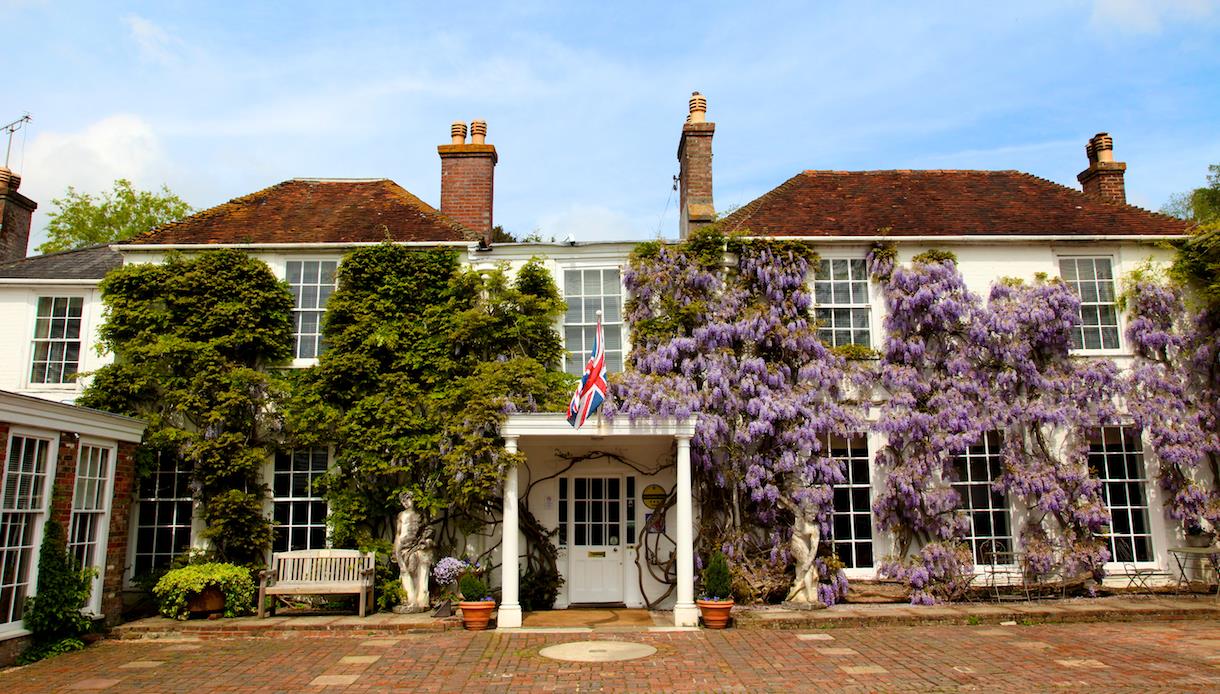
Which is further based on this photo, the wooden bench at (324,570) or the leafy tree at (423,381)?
the leafy tree at (423,381)

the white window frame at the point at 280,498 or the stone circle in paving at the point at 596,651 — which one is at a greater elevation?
the white window frame at the point at 280,498

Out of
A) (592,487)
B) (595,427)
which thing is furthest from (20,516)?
(592,487)

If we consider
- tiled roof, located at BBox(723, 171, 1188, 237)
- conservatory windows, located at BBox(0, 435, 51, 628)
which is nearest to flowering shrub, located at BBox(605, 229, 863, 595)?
tiled roof, located at BBox(723, 171, 1188, 237)

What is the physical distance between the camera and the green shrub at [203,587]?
423 inches

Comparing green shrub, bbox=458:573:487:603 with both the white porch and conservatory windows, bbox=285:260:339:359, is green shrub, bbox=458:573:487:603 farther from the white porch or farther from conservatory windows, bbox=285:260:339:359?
conservatory windows, bbox=285:260:339:359

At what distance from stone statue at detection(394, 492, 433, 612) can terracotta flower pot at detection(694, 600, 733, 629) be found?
12.6 feet

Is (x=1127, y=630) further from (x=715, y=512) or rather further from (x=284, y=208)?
(x=284, y=208)

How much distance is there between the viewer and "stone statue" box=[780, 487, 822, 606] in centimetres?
1133

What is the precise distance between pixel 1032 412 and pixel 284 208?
12.8m

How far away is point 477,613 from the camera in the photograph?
10.3m

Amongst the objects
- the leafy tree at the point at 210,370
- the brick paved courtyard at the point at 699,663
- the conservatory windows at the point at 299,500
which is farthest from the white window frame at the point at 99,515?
the conservatory windows at the point at 299,500

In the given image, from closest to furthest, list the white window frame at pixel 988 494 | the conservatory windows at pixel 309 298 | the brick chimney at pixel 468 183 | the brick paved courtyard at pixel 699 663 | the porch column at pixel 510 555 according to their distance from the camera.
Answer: the brick paved courtyard at pixel 699 663 < the porch column at pixel 510 555 < the white window frame at pixel 988 494 < the conservatory windows at pixel 309 298 < the brick chimney at pixel 468 183

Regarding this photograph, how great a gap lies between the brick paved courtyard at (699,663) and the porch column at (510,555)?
1.52 ft

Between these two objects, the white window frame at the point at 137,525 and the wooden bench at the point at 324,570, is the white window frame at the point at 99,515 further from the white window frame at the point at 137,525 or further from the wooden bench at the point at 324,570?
the wooden bench at the point at 324,570
